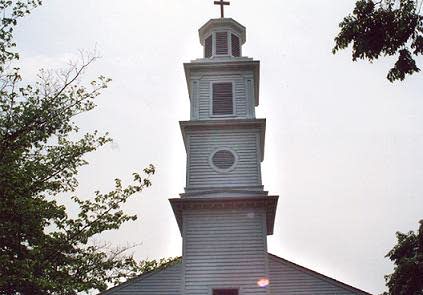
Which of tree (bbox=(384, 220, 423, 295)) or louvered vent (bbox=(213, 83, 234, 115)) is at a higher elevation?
louvered vent (bbox=(213, 83, 234, 115))

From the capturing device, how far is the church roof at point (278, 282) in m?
19.0

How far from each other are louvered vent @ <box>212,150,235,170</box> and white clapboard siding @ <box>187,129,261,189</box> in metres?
0.21

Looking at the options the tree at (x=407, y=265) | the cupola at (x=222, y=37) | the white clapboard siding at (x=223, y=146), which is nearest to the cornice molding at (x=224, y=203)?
the white clapboard siding at (x=223, y=146)

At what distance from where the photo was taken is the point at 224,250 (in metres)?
18.2

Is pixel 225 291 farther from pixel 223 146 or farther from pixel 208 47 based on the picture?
pixel 208 47

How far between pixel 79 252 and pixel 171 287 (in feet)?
14.5

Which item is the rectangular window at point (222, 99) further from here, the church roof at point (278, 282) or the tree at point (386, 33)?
the tree at point (386, 33)

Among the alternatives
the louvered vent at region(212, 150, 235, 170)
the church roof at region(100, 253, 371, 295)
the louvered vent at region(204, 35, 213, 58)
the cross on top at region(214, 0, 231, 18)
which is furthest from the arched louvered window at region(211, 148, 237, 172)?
the cross on top at region(214, 0, 231, 18)

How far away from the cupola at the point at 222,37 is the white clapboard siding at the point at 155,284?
1029 centimetres

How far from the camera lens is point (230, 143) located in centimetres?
2039

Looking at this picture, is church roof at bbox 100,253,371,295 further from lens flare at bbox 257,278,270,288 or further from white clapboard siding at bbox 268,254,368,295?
lens flare at bbox 257,278,270,288

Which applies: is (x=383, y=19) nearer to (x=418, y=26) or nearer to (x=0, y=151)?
(x=418, y=26)

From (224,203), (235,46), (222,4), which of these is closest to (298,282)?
(224,203)

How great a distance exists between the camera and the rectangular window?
70.1ft
